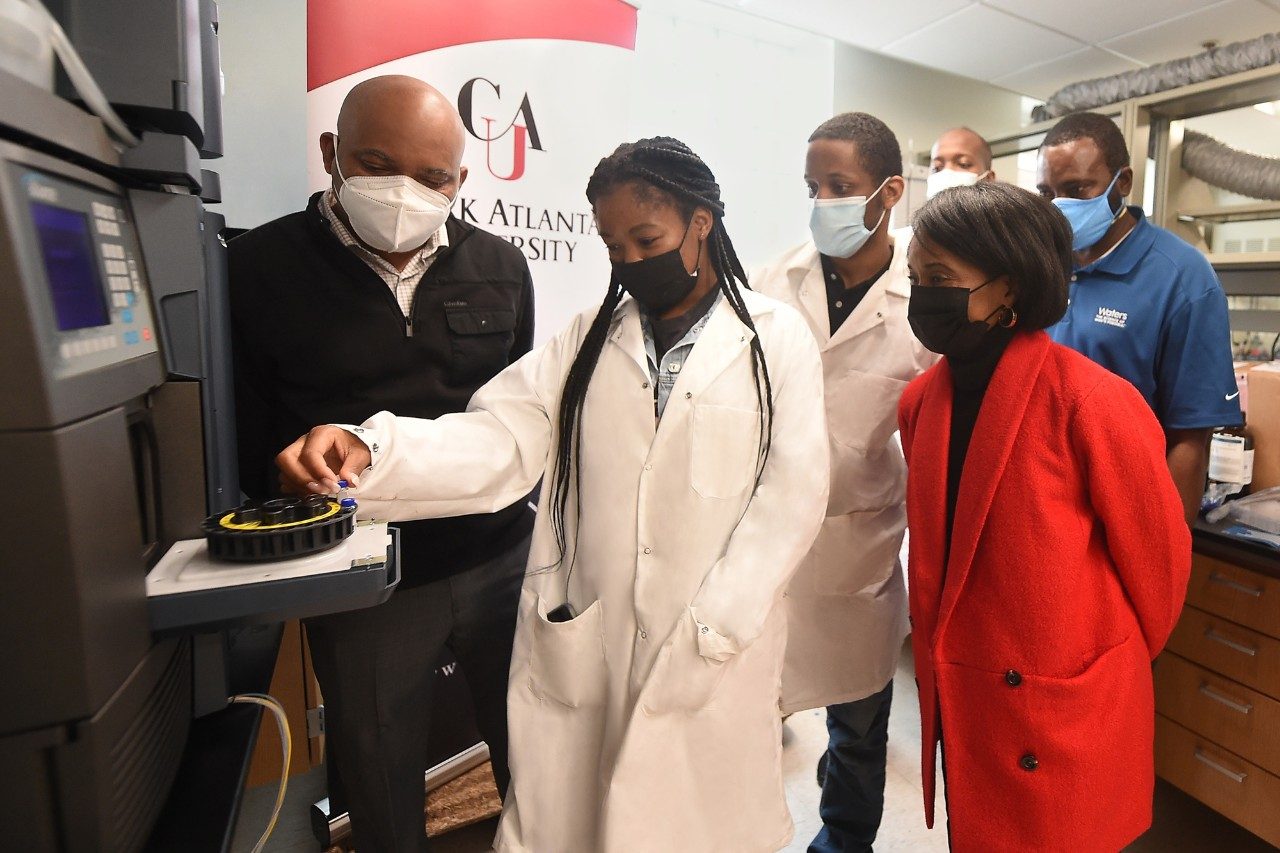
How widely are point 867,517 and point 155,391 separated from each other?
128cm

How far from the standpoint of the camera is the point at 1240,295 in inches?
120

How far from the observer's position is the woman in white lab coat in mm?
1030

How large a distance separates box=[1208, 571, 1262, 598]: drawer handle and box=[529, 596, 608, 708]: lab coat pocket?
1464 millimetres

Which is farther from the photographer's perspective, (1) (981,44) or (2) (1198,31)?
(1) (981,44)

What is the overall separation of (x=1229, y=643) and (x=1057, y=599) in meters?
0.97

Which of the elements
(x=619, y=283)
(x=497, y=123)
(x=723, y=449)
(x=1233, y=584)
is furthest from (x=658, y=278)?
(x=1233, y=584)

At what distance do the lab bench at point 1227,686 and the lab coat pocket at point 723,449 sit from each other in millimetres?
1225

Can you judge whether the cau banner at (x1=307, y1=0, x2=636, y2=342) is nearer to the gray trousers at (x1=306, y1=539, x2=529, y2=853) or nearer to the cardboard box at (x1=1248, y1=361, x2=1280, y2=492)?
the gray trousers at (x1=306, y1=539, x2=529, y2=853)

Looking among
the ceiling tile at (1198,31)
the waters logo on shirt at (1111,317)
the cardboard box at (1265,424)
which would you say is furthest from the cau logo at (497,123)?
the ceiling tile at (1198,31)

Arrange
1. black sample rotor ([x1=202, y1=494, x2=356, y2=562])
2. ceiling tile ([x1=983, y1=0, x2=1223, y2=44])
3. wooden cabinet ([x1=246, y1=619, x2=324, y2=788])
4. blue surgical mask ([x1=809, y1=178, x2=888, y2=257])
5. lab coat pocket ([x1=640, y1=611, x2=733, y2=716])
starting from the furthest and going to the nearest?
ceiling tile ([x1=983, y1=0, x2=1223, y2=44])
wooden cabinet ([x1=246, y1=619, x2=324, y2=788])
blue surgical mask ([x1=809, y1=178, x2=888, y2=257])
lab coat pocket ([x1=640, y1=611, x2=733, y2=716])
black sample rotor ([x1=202, y1=494, x2=356, y2=562])

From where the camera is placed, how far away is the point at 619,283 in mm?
1173

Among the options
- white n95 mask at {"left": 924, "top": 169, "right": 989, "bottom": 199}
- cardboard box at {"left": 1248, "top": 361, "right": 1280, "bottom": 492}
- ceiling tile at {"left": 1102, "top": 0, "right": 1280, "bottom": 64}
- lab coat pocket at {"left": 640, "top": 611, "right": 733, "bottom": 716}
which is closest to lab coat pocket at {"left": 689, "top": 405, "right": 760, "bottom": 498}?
lab coat pocket at {"left": 640, "top": 611, "right": 733, "bottom": 716}

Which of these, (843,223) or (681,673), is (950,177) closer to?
(843,223)

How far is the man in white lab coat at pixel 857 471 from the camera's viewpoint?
1.47 m
